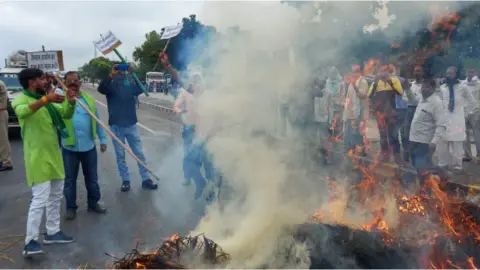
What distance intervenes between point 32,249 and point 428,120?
18.8 feet

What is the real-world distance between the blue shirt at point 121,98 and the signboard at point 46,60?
659mm

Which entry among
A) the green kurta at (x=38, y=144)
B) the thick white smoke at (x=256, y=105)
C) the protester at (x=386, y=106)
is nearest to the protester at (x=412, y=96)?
the protester at (x=386, y=106)

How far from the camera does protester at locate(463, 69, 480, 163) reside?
824 centimetres

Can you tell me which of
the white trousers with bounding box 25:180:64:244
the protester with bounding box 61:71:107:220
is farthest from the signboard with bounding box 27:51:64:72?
the white trousers with bounding box 25:180:64:244

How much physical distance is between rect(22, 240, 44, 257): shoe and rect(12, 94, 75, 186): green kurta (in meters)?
0.57

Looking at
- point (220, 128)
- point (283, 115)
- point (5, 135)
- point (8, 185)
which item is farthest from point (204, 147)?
point (5, 135)

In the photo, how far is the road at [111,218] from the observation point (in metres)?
4.22

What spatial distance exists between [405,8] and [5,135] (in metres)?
7.56

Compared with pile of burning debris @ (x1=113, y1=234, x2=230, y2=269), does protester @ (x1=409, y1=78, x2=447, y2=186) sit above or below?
above

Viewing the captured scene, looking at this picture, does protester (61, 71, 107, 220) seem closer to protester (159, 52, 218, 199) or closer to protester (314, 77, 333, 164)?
protester (159, 52, 218, 199)

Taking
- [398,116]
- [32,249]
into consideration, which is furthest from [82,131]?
[398,116]

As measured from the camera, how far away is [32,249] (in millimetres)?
4129

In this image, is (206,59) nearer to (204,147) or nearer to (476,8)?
(204,147)

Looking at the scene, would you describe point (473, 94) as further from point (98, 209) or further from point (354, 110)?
point (98, 209)
